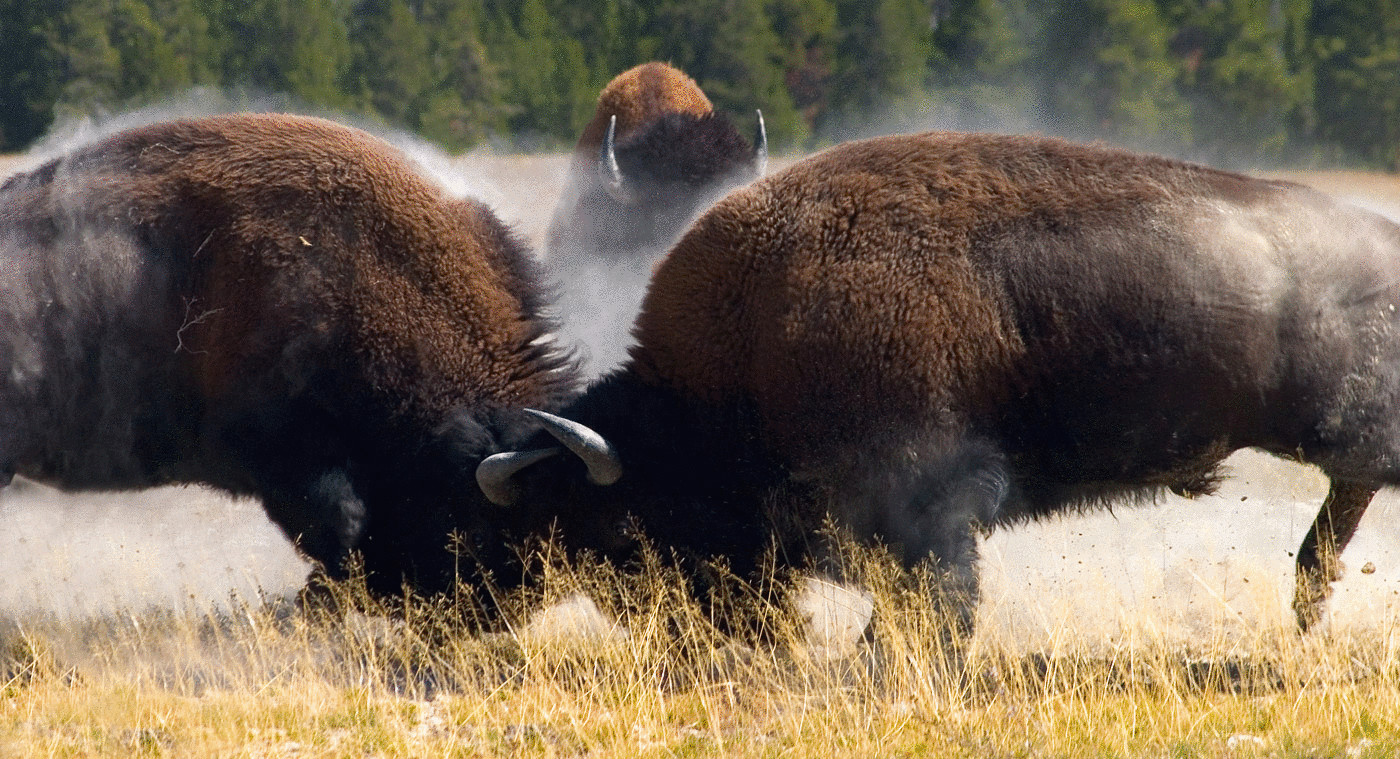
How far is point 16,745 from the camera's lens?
15.2ft

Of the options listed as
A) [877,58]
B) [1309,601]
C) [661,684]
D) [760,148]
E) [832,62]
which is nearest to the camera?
[661,684]

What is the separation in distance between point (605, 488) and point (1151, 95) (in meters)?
27.2

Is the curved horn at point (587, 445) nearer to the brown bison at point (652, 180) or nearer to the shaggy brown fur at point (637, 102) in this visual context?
the brown bison at point (652, 180)

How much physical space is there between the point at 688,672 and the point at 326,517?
5.38 feet

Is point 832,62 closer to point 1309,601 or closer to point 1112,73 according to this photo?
point 1112,73

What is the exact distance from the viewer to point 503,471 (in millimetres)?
5816

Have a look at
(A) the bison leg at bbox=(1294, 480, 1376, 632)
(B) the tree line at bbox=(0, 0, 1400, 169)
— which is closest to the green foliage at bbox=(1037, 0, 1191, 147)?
(B) the tree line at bbox=(0, 0, 1400, 169)

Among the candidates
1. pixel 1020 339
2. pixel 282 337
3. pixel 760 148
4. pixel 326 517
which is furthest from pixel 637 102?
pixel 1020 339

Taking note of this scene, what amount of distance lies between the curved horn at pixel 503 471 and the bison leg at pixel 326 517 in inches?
23.6

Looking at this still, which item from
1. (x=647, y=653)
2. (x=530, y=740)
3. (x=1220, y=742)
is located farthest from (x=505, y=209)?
(x=1220, y=742)

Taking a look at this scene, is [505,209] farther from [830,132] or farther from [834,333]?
[830,132]

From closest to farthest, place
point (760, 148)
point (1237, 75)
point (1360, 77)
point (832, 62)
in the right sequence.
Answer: point (760, 148) → point (1360, 77) → point (1237, 75) → point (832, 62)

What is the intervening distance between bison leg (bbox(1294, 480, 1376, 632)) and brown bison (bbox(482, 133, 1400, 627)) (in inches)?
1.2

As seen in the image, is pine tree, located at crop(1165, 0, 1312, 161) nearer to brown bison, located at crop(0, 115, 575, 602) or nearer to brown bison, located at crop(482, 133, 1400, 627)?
brown bison, located at crop(482, 133, 1400, 627)
